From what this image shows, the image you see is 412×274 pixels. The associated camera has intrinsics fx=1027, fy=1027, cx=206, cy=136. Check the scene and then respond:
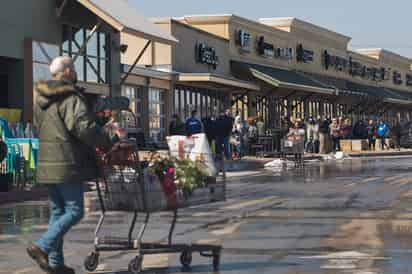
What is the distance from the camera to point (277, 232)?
13.0 m

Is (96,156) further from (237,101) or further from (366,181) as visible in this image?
(237,101)

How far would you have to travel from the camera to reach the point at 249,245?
38.4 feet

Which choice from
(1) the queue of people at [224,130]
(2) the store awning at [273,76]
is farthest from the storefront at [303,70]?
(1) the queue of people at [224,130]

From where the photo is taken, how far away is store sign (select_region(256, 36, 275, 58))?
53094mm

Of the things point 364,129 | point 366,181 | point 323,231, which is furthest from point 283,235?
point 364,129

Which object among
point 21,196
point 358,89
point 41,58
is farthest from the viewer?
point 358,89

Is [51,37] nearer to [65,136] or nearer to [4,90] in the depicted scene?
[4,90]

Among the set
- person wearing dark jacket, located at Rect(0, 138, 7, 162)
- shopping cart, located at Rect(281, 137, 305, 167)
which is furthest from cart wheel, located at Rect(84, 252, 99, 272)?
shopping cart, located at Rect(281, 137, 305, 167)

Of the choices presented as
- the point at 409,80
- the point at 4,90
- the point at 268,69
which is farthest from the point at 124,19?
the point at 409,80

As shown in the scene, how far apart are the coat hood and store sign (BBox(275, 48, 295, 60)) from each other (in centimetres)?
4771

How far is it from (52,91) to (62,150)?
0.53 meters

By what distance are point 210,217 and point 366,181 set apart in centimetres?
995

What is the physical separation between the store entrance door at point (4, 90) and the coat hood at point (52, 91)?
19.6 metres

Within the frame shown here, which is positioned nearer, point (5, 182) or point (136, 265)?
point (136, 265)
